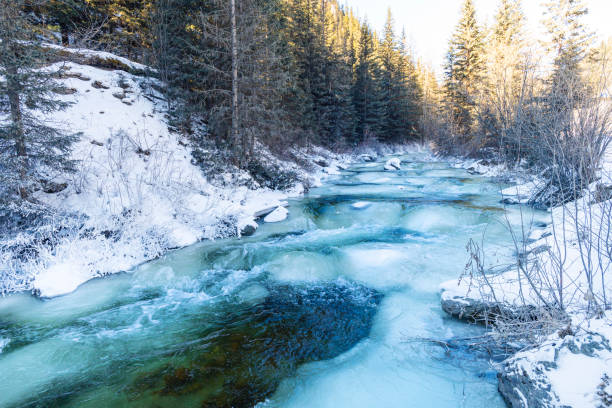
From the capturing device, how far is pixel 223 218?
863cm

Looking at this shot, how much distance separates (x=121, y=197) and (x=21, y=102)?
8.52 ft

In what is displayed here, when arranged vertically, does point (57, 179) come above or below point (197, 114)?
below

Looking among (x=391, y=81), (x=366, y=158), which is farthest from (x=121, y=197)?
(x=391, y=81)

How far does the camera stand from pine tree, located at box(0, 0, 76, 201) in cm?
556

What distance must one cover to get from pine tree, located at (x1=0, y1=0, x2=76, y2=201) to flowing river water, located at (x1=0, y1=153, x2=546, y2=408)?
2.34 metres

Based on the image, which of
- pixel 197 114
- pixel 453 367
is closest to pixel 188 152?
pixel 197 114

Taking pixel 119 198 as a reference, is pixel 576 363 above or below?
below

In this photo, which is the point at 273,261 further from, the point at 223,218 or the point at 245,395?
the point at 245,395

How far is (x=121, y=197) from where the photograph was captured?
759cm

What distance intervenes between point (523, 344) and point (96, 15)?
21.5 m

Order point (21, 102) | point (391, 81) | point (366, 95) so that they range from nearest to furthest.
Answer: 1. point (21, 102)
2. point (366, 95)
3. point (391, 81)

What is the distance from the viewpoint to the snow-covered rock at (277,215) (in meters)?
9.71

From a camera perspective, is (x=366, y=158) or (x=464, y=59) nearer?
(x=464, y=59)

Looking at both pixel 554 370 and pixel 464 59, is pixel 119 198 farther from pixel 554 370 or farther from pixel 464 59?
pixel 464 59
